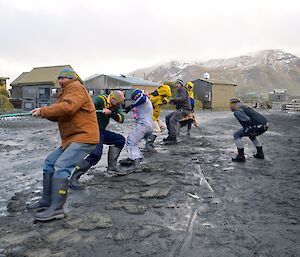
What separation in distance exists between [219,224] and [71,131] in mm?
2174

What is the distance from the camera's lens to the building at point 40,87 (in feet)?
111

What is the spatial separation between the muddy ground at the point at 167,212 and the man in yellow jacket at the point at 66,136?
0.87ft

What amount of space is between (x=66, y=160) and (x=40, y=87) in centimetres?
3544

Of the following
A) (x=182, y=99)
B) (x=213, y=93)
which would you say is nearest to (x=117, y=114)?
(x=182, y=99)

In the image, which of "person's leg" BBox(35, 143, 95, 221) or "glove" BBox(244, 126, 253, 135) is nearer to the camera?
"person's leg" BBox(35, 143, 95, 221)

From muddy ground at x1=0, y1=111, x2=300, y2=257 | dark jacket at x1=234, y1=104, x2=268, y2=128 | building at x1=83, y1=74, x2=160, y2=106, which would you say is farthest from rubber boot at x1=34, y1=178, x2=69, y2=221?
building at x1=83, y1=74, x2=160, y2=106

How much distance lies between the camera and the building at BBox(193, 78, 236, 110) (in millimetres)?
41062

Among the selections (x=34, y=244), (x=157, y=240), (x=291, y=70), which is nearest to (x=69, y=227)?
(x=34, y=244)

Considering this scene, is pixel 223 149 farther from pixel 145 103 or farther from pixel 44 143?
pixel 44 143

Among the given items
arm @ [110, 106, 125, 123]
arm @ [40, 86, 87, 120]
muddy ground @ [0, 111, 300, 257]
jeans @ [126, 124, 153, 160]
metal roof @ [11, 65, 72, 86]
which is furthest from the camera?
metal roof @ [11, 65, 72, 86]

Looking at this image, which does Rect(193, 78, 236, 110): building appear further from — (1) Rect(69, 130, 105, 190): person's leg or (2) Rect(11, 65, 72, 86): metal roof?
(1) Rect(69, 130, 105, 190): person's leg

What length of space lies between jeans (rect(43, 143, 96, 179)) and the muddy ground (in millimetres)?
562

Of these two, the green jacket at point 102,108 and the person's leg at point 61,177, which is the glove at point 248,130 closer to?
the green jacket at point 102,108

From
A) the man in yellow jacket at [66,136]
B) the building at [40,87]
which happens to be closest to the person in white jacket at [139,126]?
the man in yellow jacket at [66,136]
